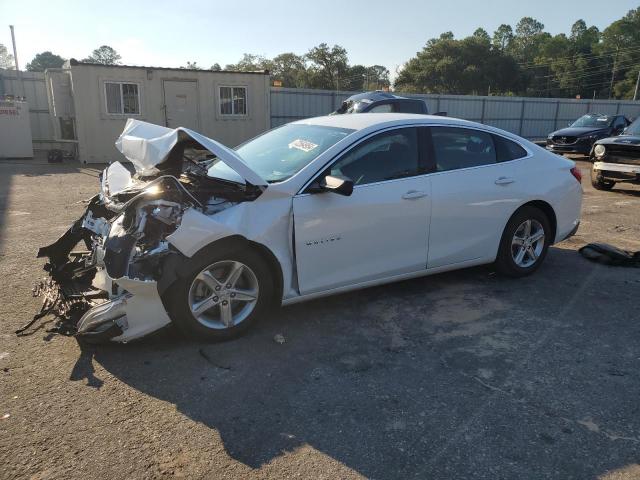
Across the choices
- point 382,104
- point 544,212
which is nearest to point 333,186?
point 544,212

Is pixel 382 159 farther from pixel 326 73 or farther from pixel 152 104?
pixel 326 73

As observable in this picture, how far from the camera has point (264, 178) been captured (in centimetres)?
409

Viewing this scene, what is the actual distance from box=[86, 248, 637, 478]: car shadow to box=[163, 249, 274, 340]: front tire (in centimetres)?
15

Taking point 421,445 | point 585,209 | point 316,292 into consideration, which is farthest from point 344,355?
point 585,209

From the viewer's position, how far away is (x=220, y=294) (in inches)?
146

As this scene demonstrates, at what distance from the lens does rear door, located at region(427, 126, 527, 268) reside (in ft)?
15.1

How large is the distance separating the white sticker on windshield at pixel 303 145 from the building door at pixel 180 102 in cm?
1327

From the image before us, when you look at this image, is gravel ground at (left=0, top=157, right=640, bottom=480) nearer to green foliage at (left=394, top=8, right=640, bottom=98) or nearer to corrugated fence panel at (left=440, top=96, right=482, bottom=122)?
corrugated fence panel at (left=440, top=96, right=482, bottom=122)

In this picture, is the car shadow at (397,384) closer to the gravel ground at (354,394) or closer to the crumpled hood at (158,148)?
the gravel ground at (354,394)

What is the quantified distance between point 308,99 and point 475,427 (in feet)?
63.8

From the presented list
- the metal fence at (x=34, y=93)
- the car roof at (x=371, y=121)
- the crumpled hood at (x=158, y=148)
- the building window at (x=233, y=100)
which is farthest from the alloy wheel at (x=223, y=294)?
the metal fence at (x=34, y=93)

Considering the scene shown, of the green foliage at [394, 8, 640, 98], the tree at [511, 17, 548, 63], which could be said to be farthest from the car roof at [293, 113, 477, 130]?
the tree at [511, 17, 548, 63]

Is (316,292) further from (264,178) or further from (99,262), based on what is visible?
(99,262)

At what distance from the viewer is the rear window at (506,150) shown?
5078mm
